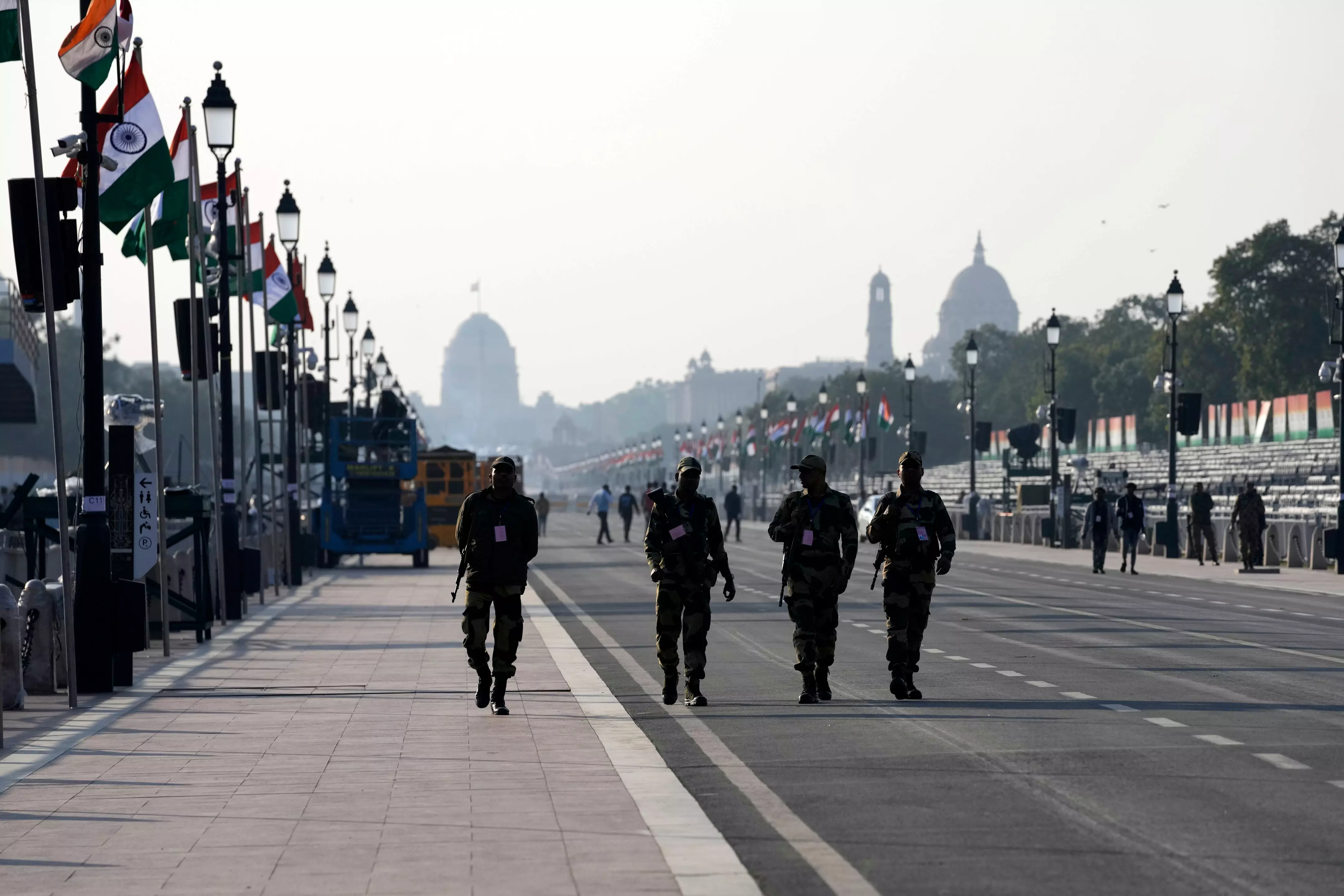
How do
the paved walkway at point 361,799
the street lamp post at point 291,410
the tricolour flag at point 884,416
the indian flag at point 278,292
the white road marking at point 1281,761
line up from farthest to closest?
1. the tricolour flag at point 884,416
2. the indian flag at point 278,292
3. the street lamp post at point 291,410
4. the white road marking at point 1281,761
5. the paved walkway at point 361,799

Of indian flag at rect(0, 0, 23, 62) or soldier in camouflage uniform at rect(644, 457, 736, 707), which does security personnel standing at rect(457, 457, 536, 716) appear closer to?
soldier in camouflage uniform at rect(644, 457, 736, 707)

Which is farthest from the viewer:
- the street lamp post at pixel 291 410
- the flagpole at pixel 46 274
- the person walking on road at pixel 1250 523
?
the person walking on road at pixel 1250 523

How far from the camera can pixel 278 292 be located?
37.8 metres

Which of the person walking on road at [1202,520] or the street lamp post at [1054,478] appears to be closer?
the person walking on road at [1202,520]

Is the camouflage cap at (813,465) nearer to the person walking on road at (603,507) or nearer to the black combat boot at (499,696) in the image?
the black combat boot at (499,696)

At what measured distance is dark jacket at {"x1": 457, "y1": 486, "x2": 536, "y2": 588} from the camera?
14.4m

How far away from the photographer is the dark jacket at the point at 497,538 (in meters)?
14.4

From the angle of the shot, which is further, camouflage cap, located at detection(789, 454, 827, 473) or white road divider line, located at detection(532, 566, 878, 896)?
camouflage cap, located at detection(789, 454, 827, 473)

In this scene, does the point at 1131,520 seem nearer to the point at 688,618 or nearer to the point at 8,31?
the point at 688,618

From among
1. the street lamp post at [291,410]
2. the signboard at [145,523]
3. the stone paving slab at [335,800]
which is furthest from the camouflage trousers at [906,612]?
the street lamp post at [291,410]

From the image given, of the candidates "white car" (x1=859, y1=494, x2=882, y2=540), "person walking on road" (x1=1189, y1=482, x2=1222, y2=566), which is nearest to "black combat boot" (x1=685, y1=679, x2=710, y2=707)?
"person walking on road" (x1=1189, y1=482, x2=1222, y2=566)

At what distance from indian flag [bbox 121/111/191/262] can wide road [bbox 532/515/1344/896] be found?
21.2 ft

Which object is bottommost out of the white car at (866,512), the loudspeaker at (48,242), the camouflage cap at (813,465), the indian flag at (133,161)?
the white car at (866,512)

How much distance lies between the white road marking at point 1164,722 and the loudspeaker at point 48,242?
749cm
